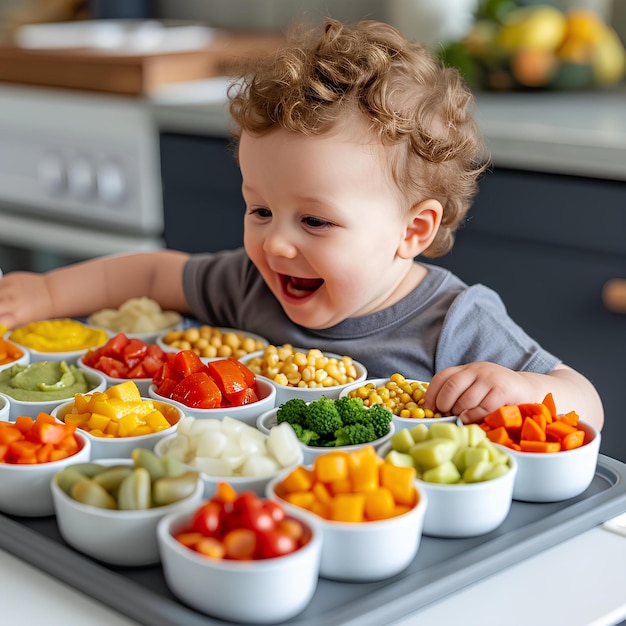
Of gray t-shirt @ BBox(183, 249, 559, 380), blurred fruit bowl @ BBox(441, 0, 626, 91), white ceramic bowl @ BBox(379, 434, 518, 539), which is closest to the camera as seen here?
white ceramic bowl @ BBox(379, 434, 518, 539)

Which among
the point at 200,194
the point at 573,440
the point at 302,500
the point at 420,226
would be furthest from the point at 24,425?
the point at 200,194

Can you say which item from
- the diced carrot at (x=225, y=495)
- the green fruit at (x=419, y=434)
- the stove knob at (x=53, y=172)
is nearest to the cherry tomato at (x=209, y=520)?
the diced carrot at (x=225, y=495)

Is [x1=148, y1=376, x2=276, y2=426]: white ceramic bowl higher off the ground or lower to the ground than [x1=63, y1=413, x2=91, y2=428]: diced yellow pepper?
lower

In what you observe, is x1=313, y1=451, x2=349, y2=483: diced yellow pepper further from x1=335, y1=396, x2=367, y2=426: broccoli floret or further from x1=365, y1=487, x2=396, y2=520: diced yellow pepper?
x1=335, y1=396, x2=367, y2=426: broccoli floret

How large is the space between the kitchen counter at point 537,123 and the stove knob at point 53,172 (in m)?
0.38

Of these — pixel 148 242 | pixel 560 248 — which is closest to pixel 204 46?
pixel 148 242

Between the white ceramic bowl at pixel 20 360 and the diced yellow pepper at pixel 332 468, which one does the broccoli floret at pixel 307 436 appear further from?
the white ceramic bowl at pixel 20 360

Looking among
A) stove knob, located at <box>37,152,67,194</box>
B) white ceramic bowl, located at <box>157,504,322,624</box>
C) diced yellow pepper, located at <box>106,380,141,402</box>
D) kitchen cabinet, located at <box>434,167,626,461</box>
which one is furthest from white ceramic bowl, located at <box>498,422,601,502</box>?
stove knob, located at <box>37,152,67,194</box>

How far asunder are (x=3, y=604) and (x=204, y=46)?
2287 millimetres

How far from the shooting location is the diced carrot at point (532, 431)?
90 centimetres

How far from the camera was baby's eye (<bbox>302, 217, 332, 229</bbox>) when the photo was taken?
47.4 inches

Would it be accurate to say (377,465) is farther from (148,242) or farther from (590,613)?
(148,242)

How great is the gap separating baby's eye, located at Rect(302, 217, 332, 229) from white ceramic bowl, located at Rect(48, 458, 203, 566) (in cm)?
49

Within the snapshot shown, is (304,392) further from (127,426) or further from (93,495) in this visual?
(93,495)
